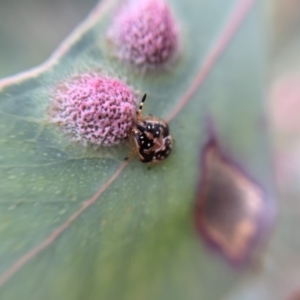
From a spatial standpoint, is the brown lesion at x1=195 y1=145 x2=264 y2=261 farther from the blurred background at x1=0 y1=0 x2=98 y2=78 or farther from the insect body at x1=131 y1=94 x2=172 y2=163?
the blurred background at x1=0 y1=0 x2=98 y2=78

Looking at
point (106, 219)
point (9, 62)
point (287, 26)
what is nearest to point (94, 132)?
point (106, 219)

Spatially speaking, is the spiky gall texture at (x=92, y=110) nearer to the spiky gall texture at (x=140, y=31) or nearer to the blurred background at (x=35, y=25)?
the spiky gall texture at (x=140, y=31)

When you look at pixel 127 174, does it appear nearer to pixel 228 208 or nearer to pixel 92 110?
pixel 92 110

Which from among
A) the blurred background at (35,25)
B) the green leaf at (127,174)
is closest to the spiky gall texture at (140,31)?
the green leaf at (127,174)

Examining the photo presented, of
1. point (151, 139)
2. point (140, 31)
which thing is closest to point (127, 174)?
point (151, 139)

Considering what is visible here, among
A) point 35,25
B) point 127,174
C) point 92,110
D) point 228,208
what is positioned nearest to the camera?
point 92,110

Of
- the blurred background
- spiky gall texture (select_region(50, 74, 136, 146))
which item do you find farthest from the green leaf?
the blurred background
